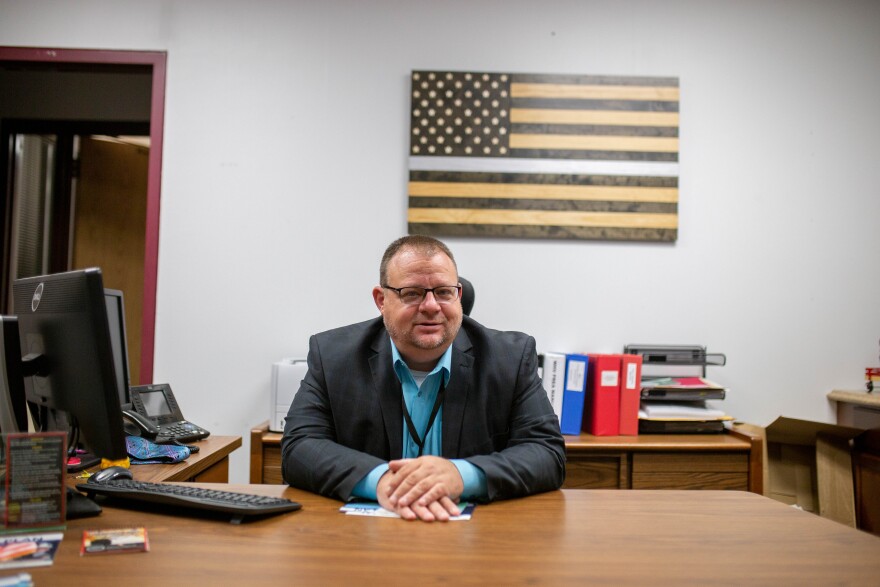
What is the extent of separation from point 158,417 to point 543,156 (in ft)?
6.26

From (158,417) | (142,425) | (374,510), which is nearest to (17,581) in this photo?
(374,510)

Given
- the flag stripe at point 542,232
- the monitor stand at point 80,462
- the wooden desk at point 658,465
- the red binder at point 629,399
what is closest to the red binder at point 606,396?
the red binder at point 629,399

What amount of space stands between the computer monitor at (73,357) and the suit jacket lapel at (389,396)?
2.01 feet

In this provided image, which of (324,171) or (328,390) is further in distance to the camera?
(324,171)

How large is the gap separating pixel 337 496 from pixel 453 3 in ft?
7.86

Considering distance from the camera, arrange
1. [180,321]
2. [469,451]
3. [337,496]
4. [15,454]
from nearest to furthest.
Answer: [15,454] → [337,496] → [469,451] → [180,321]

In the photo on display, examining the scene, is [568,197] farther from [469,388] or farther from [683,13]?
[469,388]

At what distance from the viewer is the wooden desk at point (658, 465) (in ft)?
7.64

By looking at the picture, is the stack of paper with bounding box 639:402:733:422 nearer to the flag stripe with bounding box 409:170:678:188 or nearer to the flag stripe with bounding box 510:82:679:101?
the flag stripe with bounding box 409:170:678:188

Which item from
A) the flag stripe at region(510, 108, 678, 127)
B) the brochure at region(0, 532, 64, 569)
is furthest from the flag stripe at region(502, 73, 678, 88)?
the brochure at region(0, 532, 64, 569)

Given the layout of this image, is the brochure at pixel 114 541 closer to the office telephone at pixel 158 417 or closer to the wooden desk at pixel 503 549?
the wooden desk at pixel 503 549

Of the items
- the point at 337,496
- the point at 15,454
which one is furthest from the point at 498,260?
the point at 15,454

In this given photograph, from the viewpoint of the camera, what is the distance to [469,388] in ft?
5.24

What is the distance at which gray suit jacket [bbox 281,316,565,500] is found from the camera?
5.06 feet
